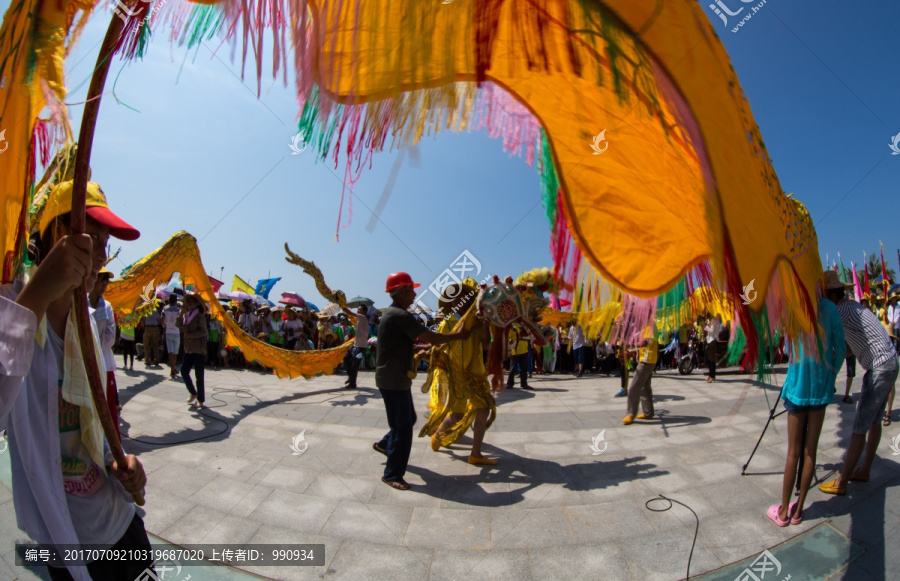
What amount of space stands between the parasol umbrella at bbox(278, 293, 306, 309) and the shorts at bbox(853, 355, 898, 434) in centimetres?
1302

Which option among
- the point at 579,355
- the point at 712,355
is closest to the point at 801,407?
the point at 712,355

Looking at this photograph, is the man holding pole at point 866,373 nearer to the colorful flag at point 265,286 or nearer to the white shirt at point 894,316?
the white shirt at point 894,316

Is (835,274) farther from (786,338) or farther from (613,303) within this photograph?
(613,303)

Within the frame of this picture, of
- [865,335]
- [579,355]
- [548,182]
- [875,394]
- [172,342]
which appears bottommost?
[172,342]

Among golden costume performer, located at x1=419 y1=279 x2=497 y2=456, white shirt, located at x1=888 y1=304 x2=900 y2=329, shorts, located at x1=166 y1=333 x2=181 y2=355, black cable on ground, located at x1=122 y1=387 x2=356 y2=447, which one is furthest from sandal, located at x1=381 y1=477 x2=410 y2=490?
white shirt, located at x1=888 y1=304 x2=900 y2=329

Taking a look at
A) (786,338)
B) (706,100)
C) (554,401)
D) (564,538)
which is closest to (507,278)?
(564,538)

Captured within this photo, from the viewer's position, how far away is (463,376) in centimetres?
410

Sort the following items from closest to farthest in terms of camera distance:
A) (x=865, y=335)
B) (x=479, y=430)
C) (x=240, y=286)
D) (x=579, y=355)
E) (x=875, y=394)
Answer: (x=875, y=394), (x=865, y=335), (x=479, y=430), (x=579, y=355), (x=240, y=286)

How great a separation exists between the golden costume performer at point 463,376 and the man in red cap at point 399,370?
46cm

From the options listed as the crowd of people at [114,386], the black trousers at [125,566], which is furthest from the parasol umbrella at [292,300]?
the black trousers at [125,566]

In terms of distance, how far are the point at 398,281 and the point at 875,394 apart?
143 inches

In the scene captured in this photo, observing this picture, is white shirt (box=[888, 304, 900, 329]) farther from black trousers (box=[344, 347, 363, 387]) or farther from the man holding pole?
black trousers (box=[344, 347, 363, 387])

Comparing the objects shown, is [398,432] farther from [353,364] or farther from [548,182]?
[353,364]

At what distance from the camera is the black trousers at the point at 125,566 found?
137 centimetres
